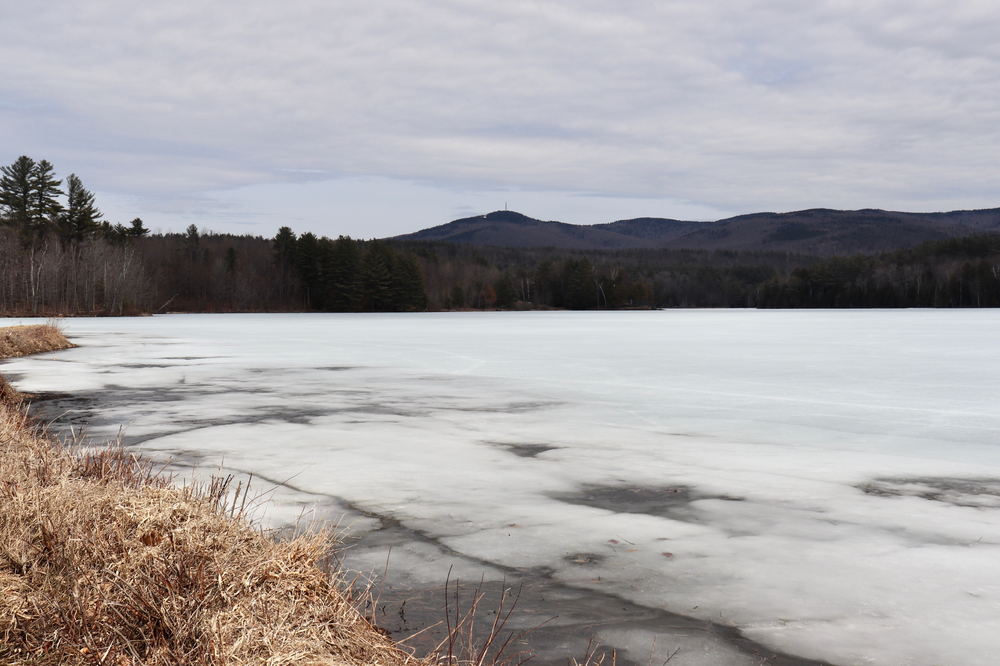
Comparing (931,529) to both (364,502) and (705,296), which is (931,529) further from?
(705,296)

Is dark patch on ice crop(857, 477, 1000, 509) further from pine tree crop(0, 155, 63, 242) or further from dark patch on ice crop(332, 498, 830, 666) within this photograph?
pine tree crop(0, 155, 63, 242)

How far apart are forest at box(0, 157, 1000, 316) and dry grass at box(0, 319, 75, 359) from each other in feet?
166

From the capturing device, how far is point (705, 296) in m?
175

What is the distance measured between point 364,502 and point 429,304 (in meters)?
104

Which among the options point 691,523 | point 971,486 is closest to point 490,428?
point 691,523

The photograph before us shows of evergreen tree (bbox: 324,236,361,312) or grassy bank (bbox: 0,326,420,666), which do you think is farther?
evergreen tree (bbox: 324,236,361,312)

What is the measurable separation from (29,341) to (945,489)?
21508mm

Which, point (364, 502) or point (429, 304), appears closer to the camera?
point (364, 502)

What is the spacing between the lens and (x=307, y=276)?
101062 millimetres

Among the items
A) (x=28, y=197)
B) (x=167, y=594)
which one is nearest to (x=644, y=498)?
(x=167, y=594)

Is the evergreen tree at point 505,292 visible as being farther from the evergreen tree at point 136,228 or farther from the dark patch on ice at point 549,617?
the dark patch on ice at point 549,617

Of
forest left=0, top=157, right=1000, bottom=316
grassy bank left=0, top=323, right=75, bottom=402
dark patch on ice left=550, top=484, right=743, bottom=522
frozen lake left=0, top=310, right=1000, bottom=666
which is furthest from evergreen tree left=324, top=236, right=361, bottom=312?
dark patch on ice left=550, top=484, right=743, bottom=522

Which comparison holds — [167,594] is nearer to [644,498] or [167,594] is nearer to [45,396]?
[644,498]

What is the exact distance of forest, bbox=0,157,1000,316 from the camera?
7281 cm
